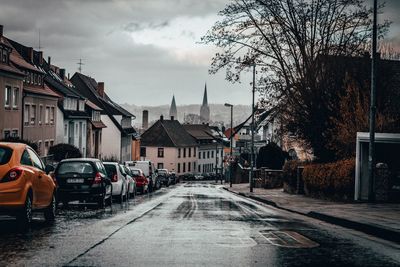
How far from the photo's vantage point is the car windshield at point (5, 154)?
12.7 m

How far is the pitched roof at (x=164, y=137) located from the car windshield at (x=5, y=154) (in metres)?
124

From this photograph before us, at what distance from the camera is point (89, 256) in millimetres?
9227

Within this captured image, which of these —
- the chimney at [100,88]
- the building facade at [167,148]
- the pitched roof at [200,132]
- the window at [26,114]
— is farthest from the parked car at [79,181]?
the pitched roof at [200,132]

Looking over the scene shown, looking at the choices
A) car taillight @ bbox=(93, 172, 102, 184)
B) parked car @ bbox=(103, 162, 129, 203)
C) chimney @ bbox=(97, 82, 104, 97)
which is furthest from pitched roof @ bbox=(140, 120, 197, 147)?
car taillight @ bbox=(93, 172, 102, 184)

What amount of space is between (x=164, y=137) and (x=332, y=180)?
110 meters

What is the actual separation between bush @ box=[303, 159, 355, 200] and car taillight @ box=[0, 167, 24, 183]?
1780 cm

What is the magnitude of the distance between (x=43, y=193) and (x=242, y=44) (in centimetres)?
2396

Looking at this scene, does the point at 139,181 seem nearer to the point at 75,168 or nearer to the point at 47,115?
the point at 75,168

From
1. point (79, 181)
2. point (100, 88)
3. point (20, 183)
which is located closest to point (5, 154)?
point (20, 183)

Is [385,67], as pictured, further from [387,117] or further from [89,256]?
[89,256]

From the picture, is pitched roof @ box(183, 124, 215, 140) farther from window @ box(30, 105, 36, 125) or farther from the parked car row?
the parked car row

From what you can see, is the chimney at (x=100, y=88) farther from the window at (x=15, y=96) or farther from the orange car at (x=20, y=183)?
the orange car at (x=20, y=183)

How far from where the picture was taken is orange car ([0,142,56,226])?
12359 millimetres

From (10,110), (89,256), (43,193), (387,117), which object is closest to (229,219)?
(43,193)
